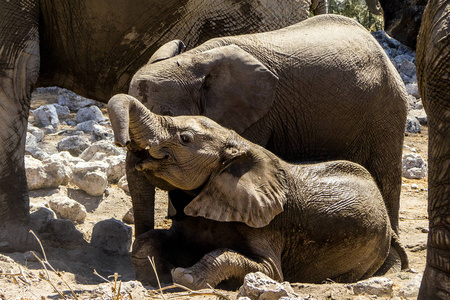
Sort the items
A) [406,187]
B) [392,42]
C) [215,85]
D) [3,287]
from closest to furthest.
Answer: [3,287], [215,85], [406,187], [392,42]

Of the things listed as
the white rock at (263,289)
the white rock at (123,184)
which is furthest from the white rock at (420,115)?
the white rock at (263,289)

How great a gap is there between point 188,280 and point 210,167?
0.54 m

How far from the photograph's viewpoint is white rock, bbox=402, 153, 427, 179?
7.50m

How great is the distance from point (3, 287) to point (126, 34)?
7.70 feet

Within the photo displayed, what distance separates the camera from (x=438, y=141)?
98.3 inches

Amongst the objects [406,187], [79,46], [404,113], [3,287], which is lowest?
[406,187]

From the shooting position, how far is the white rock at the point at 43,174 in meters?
5.43

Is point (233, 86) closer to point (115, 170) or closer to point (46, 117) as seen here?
point (115, 170)

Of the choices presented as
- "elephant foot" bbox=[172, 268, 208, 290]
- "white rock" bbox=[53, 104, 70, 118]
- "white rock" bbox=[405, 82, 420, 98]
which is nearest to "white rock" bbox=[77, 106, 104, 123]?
"white rock" bbox=[53, 104, 70, 118]

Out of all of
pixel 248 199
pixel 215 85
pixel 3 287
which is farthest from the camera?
pixel 215 85

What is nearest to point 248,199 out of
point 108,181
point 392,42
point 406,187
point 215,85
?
point 215,85

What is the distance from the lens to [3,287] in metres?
3.00

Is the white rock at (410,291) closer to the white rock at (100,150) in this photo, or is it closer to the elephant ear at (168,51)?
the elephant ear at (168,51)

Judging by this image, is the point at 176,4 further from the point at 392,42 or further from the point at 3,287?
the point at 392,42
